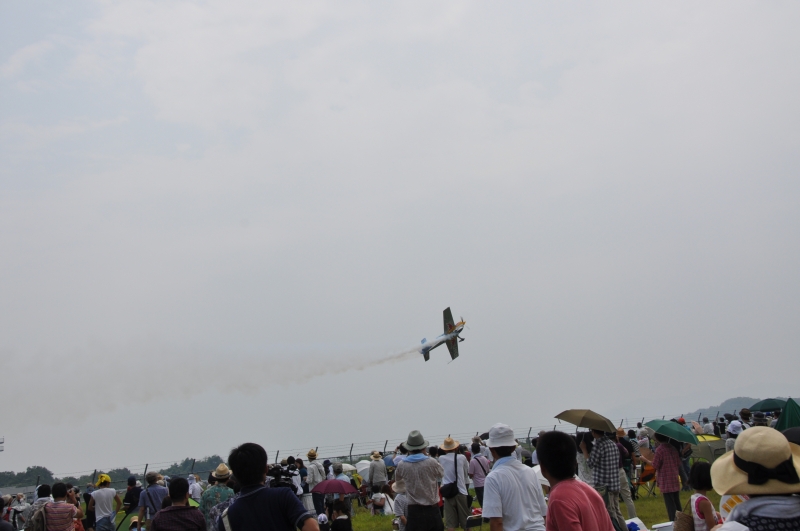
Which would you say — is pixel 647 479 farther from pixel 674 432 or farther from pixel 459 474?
pixel 459 474

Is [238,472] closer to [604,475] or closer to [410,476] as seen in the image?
[410,476]

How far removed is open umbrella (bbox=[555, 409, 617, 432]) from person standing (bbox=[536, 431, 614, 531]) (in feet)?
18.7

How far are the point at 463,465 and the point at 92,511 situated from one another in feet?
27.7

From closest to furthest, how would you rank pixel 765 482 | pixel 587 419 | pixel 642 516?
pixel 765 482
pixel 587 419
pixel 642 516

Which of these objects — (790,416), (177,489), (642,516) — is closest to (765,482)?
(177,489)

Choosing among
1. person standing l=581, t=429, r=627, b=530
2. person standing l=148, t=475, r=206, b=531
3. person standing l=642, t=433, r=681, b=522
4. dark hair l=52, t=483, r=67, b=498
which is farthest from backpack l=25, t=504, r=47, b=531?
person standing l=642, t=433, r=681, b=522

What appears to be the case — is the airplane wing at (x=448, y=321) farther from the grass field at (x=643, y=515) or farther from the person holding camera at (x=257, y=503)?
the person holding camera at (x=257, y=503)

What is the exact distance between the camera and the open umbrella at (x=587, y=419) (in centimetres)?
1041

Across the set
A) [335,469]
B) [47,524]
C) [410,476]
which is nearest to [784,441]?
[410,476]

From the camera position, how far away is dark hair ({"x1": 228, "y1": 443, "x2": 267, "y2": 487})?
507 cm

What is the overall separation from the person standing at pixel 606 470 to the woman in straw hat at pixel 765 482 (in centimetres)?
694

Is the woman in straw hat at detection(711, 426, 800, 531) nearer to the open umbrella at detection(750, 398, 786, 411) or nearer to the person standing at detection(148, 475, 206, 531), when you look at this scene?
the person standing at detection(148, 475, 206, 531)

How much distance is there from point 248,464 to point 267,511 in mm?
372

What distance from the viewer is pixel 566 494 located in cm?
472
